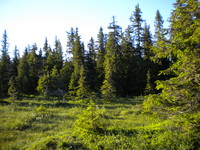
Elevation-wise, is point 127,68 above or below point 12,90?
above

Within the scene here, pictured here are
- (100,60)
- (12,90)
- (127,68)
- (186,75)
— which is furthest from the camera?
(100,60)

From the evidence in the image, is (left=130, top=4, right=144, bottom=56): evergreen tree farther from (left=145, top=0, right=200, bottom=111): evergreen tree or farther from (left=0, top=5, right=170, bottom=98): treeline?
(left=145, top=0, right=200, bottom=111): evergreen tree

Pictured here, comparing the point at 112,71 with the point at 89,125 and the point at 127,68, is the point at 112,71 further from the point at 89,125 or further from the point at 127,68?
the point at 89,125

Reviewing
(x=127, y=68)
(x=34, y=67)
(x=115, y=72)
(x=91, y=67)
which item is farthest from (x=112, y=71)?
(x=34, y=67)

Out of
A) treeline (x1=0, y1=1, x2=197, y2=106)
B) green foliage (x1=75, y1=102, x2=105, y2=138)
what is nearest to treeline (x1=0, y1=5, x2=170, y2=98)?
treeline (x1=0, y1=1, x2=197, y2=106)

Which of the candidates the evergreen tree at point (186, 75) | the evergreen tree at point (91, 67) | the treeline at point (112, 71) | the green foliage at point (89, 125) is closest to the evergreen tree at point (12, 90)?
the treeline at point (112, 71)

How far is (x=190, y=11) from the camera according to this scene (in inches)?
236

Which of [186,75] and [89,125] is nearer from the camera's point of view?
[186,75]

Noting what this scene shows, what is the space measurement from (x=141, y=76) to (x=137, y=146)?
86.6ft

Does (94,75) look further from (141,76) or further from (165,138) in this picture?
(165,138)

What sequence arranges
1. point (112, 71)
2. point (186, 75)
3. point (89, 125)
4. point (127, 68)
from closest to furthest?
point (186, 75)
point (89, 125)
point (112, 71)
point (127, 68)

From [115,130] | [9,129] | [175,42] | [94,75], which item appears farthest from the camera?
[94,75]

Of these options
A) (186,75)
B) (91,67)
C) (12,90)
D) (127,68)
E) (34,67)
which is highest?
(34,67)

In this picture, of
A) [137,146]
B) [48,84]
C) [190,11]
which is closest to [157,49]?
[190,11]
